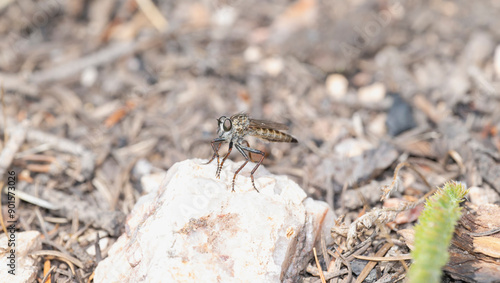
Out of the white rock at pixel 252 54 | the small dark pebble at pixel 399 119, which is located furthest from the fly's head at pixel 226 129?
the white rock at pixel 252 54

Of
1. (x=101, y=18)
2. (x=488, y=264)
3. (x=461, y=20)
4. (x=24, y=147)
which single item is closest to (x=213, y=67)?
(x=101, y=18)

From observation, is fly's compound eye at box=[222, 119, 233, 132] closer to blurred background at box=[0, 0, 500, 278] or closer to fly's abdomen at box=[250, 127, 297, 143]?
fly's abdomen at box=[250, 127, 297, 143]

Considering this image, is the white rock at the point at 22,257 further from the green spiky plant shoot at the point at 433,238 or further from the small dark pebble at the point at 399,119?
the small dark pebble at the point at 399,119

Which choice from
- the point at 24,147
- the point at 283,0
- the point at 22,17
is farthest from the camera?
the point at 283,0

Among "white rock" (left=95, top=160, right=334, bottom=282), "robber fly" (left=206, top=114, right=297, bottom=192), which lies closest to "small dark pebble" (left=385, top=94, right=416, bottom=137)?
"robber fly" (left=206, top=114, right=297, bottom=192)

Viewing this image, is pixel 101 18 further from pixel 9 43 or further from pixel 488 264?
pixel 488 264
